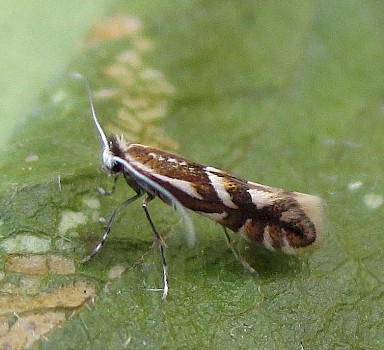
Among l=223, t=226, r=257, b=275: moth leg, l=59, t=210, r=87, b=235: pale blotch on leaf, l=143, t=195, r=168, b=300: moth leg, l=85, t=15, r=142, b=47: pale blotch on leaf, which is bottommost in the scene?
l=223, t=226, r=257, b=275: moth leg

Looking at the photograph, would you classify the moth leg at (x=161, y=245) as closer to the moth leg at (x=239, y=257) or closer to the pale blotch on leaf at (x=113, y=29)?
the moth leg at (x=239, y=257)

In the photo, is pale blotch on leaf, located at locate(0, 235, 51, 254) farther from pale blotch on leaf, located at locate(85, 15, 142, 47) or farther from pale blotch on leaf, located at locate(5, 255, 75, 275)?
pale blotch on leaf, located at locate(85, 15, 142, 47)

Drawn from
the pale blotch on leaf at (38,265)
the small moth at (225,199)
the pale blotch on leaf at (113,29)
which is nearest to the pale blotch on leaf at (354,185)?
the small moth at (225,199)

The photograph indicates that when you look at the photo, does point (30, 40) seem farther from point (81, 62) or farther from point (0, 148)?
point (0, 148)

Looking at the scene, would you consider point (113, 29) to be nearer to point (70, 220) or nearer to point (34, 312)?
point (70, 220)

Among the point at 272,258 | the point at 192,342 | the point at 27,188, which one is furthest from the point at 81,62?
the point at 192,342

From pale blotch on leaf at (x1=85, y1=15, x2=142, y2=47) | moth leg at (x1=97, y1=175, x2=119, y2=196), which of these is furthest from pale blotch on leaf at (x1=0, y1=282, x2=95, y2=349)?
pale blotch on leaf at (x1=85, y1=15, x2=142, y2=47)

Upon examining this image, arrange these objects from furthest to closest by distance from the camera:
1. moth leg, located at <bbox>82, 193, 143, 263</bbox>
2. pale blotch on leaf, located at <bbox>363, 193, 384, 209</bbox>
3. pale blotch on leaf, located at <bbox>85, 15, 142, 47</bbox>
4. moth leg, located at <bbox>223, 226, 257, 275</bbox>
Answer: pale blotch on leaf, located at <bbox>85, 15, 142, 47</bbox>
pale blotch on leaf, located at <bbox>363, 193, 384, 209</bbox>
moth leg, located at <bbox>223, 226, 257, 275</bbox>
moth leg, located at <bbox>82, 193, 143, 263</bbox>
